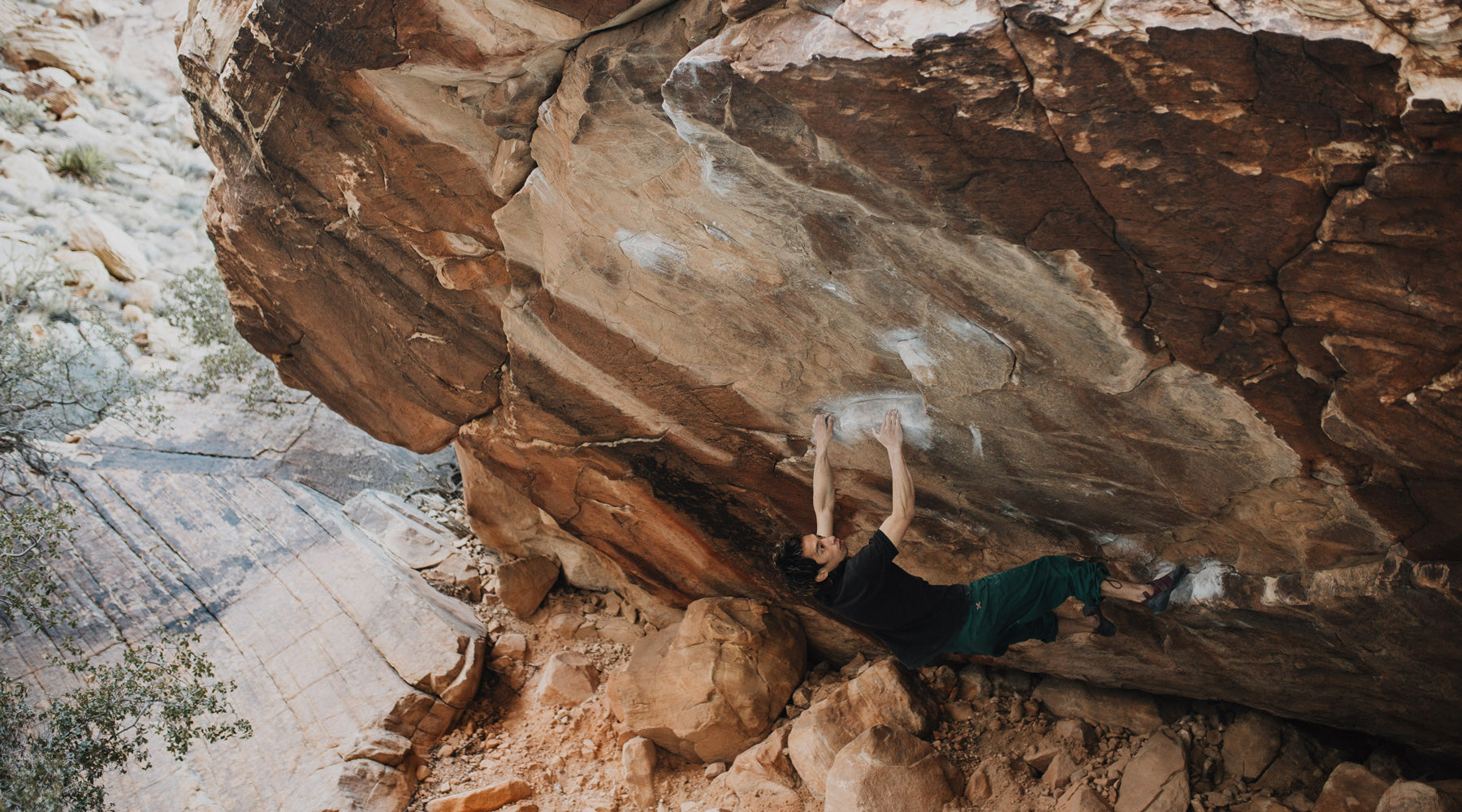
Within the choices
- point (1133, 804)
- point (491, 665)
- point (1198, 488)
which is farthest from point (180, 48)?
point (1133, 804)

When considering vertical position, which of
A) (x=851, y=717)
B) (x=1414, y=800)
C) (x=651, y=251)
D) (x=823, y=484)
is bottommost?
(x=851, y=717)

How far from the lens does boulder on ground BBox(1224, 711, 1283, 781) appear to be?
452 centimetres

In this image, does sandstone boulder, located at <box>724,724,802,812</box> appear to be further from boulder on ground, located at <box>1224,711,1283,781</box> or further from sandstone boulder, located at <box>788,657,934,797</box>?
boulder on ground, located at <box>1224,711,1283,781</box>

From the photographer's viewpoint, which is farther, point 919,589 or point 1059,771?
point 1059,771

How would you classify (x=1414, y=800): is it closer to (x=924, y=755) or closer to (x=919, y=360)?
(x=924, y=755)

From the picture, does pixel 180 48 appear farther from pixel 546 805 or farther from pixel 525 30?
pixel 546 805

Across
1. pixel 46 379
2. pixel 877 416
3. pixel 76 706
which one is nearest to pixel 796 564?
pixel 877 416

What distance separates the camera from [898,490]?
3.83 meters

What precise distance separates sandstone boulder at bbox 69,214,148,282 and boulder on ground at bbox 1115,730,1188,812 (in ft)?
42.1

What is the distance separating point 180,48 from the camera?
472cm

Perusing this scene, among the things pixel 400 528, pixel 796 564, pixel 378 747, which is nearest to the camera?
pixel 796 564

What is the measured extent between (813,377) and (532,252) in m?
1.67

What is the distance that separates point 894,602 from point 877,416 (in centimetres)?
87

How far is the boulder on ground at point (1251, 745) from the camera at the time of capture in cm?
452
